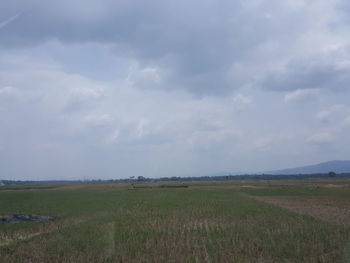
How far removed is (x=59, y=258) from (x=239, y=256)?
227 inches

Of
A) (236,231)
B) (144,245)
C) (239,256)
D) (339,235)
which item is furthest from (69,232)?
(339,235)

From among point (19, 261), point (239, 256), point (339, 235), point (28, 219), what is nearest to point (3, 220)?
point (28, 219)

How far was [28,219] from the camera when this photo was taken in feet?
76.3

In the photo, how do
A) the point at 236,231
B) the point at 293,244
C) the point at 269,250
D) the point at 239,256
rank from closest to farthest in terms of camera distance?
the point at 239,256 < the point at 269,250 < the point at 293,244 < the point at 236,231

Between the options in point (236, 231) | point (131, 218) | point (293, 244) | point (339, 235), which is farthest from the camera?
point (131, 218)

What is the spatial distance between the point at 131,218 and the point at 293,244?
1169cm

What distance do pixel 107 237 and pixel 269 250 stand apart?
6843 millimetres

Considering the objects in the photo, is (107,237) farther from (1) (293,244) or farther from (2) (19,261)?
(1) (293,244)

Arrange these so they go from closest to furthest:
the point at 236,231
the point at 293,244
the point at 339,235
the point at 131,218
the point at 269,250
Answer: the point at 269,250
the point at 293,244
the point at 339,235
the point at 236,231
the point at 131,218

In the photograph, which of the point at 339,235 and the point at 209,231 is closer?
the point at 339,235

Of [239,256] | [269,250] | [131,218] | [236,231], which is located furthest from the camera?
[131,218]

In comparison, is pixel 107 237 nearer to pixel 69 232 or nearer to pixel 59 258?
pixel 69 232

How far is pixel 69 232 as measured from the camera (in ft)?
55.8

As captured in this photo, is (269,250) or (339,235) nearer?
(269,250)
